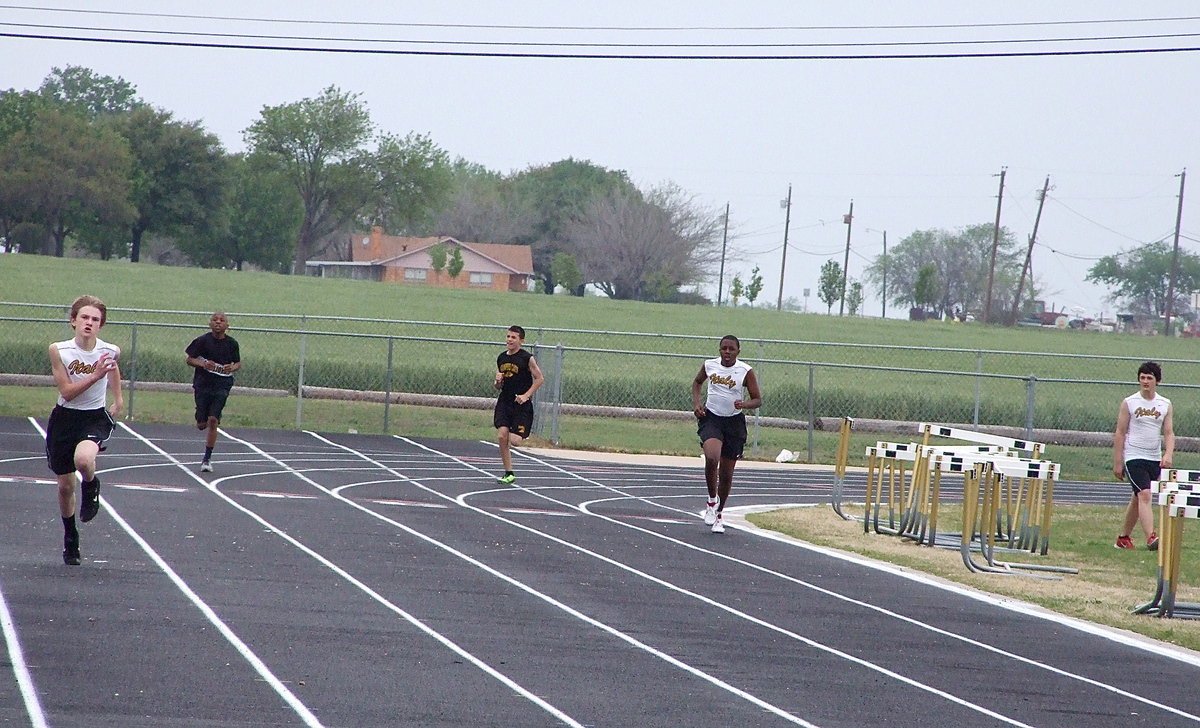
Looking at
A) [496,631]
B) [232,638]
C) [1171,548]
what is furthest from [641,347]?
[232,638]

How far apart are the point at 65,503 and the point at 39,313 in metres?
34.1

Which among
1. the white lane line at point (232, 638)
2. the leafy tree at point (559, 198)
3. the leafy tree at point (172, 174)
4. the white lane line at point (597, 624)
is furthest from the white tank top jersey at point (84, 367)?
the leafy tree at point (559, 198)

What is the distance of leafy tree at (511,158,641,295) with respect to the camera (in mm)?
97062

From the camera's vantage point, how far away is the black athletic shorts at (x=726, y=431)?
525 inches

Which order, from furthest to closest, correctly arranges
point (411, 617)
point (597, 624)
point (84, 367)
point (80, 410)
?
point (80, 410)
point (84, 367)
point (597, 624)
point (411, 617)

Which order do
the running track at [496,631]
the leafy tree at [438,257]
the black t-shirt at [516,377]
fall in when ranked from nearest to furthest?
the running track at [496,631]
the black t-shirt at [516,377]
the leafy tree at [438,257]

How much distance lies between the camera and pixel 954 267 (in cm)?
11894

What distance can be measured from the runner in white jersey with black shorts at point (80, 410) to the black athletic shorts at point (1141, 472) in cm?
924

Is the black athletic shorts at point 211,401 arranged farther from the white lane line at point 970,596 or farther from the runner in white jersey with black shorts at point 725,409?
the runner in white jersey with black shorts at point 725,409

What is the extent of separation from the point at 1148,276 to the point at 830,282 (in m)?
58.4

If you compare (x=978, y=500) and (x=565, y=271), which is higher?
(x=565, y=271)

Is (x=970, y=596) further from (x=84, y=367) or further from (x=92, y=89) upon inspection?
(x=92, y=89)

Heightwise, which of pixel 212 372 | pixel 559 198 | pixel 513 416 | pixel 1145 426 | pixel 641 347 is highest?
pixel 559 198

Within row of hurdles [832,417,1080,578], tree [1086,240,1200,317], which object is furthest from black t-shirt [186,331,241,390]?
tree [1086,240,1200,317]
